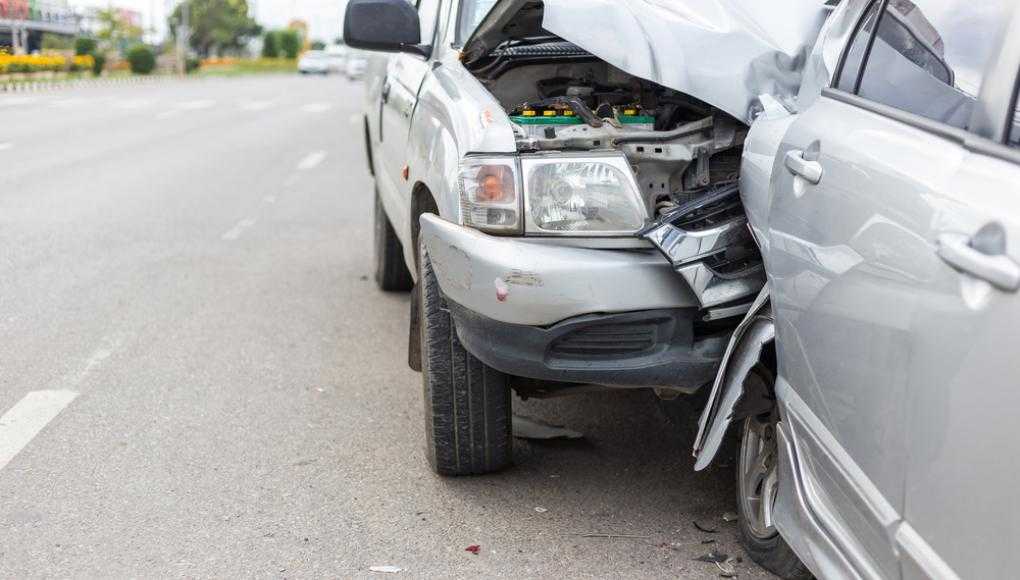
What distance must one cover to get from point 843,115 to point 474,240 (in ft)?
3.49

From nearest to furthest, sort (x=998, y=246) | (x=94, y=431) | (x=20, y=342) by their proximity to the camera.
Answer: (x=998, y=246) < (x=94, y=431) < (x=20, y=342)

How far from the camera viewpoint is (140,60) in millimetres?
60344

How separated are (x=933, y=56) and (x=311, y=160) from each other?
1326cm

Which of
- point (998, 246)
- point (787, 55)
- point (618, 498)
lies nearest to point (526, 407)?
point (618, 498)

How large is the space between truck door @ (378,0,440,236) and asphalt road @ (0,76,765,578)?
0.79 metres

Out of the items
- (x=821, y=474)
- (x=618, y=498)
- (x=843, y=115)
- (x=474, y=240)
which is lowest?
(x=618, y=498)

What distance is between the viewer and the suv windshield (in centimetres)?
503

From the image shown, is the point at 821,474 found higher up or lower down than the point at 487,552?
higher up

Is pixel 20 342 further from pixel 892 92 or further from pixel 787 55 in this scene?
pixel 892 92

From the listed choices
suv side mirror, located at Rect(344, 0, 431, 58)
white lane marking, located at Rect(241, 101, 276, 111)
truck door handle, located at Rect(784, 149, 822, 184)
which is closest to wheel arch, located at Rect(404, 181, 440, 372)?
suv side mirror, located at Rect(344, 0, 431, 58)

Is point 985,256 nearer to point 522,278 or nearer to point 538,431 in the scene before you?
point 522,278

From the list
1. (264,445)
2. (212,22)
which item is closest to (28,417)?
(264,445)

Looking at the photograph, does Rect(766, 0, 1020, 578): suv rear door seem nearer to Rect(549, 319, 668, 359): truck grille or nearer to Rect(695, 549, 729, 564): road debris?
Rect(549, 319, 668, 359): truck grille

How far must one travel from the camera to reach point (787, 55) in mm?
3832
